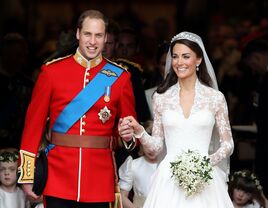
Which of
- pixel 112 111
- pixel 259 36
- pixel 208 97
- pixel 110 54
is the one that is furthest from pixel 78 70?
pixel 259 36

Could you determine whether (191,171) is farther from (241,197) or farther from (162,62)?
(162,62)

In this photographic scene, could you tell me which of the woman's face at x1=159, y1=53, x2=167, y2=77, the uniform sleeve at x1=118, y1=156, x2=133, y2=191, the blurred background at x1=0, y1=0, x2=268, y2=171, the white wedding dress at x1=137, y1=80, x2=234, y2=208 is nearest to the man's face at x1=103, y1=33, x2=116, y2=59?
the woman's face at x1=159, y1=53, x2=167, y2=77

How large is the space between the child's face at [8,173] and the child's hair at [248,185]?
1.90m

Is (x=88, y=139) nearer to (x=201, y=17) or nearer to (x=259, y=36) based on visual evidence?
(x=259, y=36)

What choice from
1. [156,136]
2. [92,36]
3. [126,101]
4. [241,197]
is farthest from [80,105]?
[241,197]

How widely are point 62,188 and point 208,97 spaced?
127cm

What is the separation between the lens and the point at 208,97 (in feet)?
30.2

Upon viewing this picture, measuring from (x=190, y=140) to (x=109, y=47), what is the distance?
72.0 inches

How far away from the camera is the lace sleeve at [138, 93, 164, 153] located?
913 cm

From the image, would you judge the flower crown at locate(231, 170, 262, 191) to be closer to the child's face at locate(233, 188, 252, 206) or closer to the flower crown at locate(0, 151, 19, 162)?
the child's face at locate(233, 188, 252, 206)

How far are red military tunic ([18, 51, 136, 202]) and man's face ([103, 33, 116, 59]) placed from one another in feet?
5.04

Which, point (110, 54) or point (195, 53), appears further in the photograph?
point (110, 54)

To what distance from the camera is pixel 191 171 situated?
881cm

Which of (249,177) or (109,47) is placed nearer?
(109,47)
